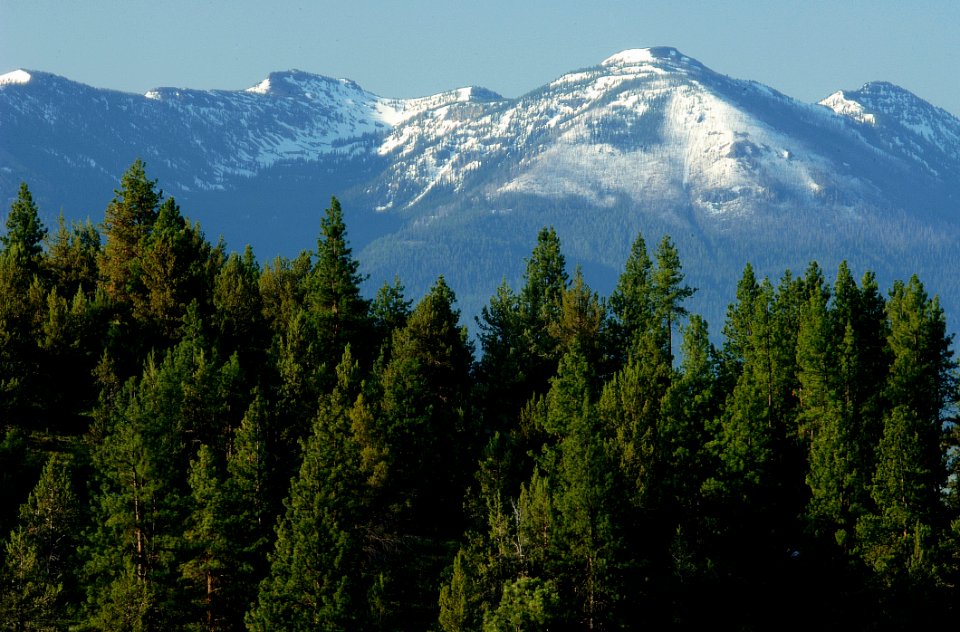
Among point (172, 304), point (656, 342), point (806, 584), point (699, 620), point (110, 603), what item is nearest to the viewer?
point (110, 603)

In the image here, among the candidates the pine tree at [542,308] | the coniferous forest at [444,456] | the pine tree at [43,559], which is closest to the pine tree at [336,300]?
the coniferous forest at [444,456]

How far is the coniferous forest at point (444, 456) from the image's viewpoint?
68688 mm

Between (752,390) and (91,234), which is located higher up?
(91,234)

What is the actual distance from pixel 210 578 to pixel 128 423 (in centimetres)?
925

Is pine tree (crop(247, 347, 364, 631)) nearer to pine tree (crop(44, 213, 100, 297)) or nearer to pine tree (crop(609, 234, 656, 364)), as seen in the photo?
pine tree (crop(609, 234, 656, 364))

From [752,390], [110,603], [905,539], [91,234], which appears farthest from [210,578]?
[91,234]

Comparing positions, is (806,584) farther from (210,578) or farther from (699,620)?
(210,578)

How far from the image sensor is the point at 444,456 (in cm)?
8731

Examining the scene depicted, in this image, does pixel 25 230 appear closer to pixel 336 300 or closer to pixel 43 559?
pixel 336 300

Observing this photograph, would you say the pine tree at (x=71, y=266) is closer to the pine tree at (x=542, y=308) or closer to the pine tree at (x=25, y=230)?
the pine tree at (x=25, y=230)

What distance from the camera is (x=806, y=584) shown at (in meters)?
86.2

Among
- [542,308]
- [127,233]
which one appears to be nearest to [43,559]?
[127,233]

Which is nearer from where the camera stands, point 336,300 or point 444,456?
point 444,456

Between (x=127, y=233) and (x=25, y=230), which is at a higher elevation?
(x=25, y=230)
